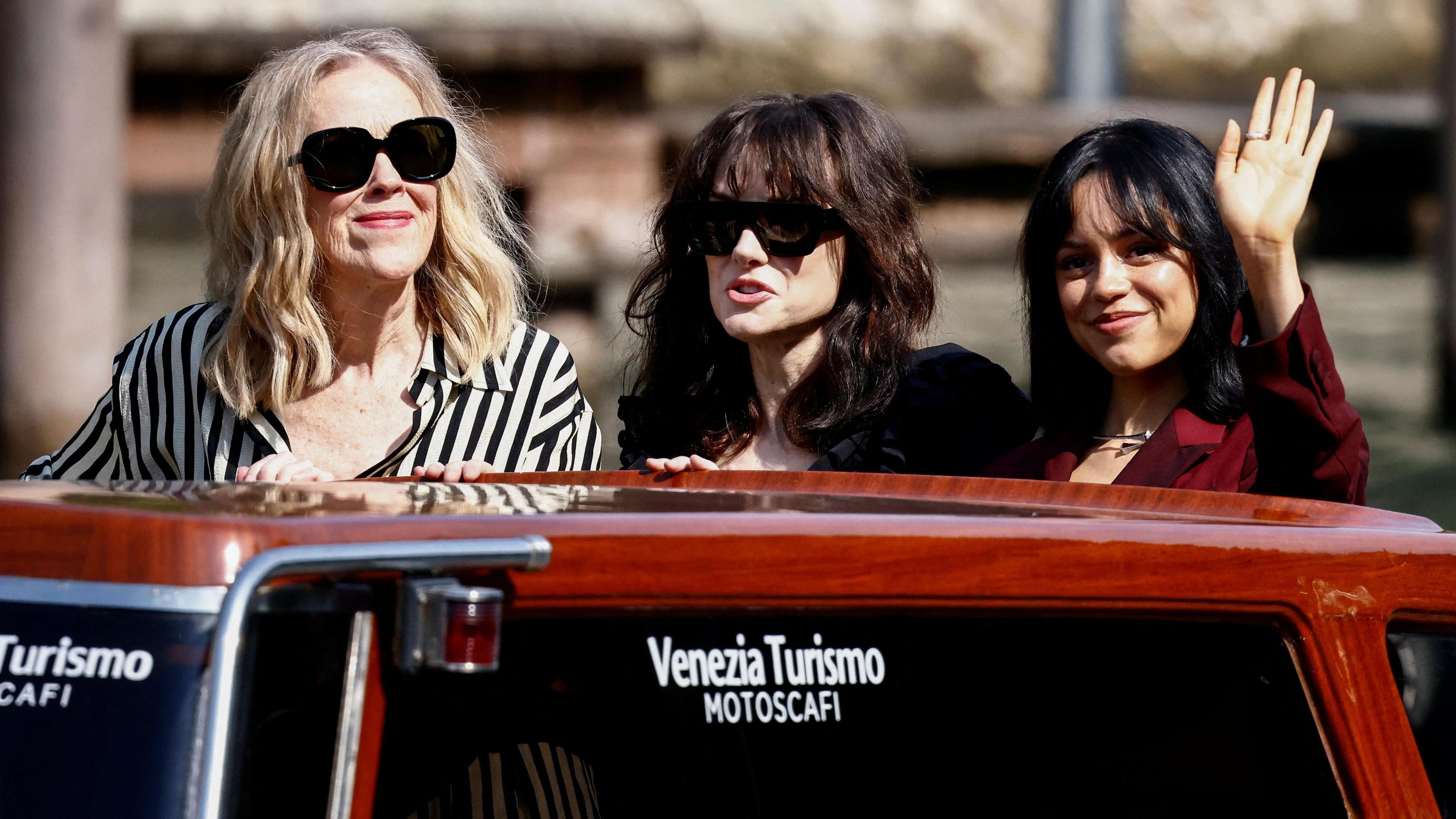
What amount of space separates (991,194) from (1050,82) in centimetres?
173

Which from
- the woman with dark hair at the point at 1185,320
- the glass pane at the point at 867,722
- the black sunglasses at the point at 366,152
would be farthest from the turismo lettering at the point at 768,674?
the black sunglasses at the point at 366,152

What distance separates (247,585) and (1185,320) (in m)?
1.67

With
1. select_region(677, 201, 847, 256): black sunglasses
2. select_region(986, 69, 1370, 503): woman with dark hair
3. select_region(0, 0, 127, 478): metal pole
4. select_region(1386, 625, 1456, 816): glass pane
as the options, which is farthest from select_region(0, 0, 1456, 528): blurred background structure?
select_region(1386, 625, 1456, 816): glass pane

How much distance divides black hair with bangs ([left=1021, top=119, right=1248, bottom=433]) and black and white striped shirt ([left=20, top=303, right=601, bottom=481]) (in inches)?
30.9

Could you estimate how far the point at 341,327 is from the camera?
9.78 ft

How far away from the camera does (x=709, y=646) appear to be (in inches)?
A: 61.3

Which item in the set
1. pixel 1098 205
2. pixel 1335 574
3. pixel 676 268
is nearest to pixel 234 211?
pixel 676 268

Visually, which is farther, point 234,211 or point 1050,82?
point 1050,82

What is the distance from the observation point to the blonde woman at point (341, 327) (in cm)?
288

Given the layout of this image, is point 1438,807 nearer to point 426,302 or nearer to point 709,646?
point 709,646

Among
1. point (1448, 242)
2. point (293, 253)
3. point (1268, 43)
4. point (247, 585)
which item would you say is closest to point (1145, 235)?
point (293, 253)

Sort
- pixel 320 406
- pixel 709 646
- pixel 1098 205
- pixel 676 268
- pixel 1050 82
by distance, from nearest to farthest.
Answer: pixel 709 646 → pixel 1098 205 → pixel 320 406 → pixel 676 268 → pixel 1050 82

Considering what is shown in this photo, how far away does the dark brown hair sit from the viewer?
290 centimetres

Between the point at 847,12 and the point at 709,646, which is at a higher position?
the point at 847,12
